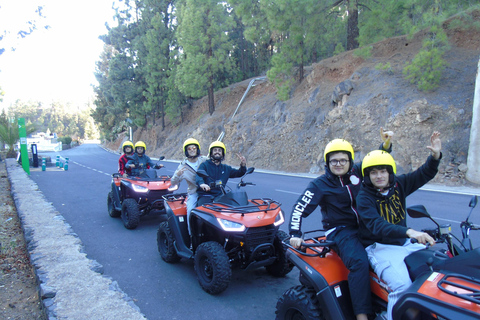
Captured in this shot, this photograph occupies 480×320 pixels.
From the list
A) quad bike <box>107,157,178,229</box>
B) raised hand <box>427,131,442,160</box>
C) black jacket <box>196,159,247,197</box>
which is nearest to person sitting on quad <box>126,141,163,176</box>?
quad bike <box>107,157,178,229</box>

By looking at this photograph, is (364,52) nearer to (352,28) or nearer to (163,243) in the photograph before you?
(352,28)

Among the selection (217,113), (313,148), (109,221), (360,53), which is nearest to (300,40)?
(360,53)

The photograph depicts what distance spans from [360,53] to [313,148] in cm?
596

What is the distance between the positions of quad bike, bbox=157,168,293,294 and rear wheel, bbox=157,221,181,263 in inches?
11.2

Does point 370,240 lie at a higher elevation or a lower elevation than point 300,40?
lower

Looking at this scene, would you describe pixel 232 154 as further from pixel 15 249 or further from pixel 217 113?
pixel 15 249

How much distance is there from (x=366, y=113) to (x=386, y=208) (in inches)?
663

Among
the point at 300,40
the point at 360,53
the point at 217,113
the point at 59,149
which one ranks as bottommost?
the point at 59,149

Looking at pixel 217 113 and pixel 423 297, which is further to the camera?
pixel 217 113

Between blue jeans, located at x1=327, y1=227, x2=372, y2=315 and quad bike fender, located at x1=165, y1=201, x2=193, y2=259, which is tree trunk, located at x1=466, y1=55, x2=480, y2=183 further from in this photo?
blue jeans, located at x1=327, y1=227, x2=372, y2=315

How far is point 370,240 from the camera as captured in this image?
300cm

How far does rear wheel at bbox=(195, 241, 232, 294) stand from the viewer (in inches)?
168

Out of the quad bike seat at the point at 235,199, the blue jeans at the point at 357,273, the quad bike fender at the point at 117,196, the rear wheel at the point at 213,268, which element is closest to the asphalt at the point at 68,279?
the rear wheel at the point at 213,268

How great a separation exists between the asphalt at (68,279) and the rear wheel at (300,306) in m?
1.37
